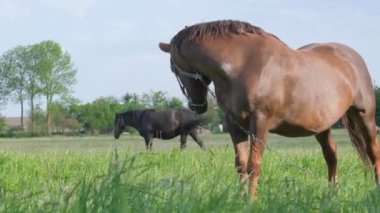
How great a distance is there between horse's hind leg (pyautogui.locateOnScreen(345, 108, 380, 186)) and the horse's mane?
2.05 m

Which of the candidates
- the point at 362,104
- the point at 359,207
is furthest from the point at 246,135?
the point at 359,207

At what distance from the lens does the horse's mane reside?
7.23 m

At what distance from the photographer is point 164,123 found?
32.9 metres

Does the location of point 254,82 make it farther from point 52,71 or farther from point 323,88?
point 52,71

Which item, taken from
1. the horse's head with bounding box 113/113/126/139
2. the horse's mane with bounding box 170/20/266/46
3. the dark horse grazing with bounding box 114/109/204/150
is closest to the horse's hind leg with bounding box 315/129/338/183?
the horse's mane with bounding box 170/20/266/46

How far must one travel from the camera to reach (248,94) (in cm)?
688

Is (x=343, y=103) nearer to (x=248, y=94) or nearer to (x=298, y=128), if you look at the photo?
(x=298, y=128)

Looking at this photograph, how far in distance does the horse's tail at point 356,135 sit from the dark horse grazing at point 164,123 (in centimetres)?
2222

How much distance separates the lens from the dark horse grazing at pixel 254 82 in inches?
273

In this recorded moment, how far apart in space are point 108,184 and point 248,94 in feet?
11.4

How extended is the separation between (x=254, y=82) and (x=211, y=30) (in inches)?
26.4

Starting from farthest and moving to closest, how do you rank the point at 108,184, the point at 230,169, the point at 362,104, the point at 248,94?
the point at 362,104 < the point at 230,169 < the point at 248,94 < the point at 108,184

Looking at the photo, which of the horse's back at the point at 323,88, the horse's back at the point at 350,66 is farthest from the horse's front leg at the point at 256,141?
the horse's back at the point at 350,66

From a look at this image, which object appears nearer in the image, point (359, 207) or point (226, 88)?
point (359, 207)
